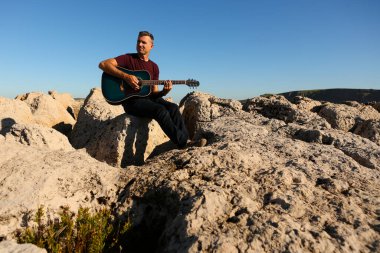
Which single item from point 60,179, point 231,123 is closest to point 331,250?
point 60,179

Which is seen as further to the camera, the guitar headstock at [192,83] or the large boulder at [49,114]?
the large boulder at [49,114]

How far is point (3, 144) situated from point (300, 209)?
4.85 m

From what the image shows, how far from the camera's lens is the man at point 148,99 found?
22.0 feet

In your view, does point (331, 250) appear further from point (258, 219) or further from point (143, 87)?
point (143, 87)

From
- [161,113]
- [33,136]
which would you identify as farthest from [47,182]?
[161,113]

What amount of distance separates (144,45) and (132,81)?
979mm

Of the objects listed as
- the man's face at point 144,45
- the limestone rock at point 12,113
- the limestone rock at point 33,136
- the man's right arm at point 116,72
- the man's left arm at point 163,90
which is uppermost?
the man's face at point 144,45

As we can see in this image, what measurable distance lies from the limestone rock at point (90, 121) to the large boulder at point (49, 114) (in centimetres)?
163

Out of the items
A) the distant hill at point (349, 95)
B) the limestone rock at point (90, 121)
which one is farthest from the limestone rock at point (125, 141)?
the distant hill at point (349, 95)

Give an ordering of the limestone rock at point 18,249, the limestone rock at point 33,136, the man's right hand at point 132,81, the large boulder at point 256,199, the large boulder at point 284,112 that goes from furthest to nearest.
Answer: the large boulder at point 284,112, the man's right hand at point 132,81, the limestone rock at point 33,136, the large boulder at point 256,199, the limestone rock at point 18,249

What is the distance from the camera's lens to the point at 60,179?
4543 millimetres

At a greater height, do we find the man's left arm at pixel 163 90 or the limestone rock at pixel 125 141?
the man's left arm at pixel 163 90

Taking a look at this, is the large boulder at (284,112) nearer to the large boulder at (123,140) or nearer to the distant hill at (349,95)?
the large boulder at (123,140)

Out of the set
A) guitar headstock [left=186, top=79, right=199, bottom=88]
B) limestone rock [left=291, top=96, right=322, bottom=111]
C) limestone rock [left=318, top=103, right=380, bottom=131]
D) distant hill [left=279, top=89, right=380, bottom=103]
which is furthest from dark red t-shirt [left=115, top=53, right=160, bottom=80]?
distant hill [left=279, top=89, right=380, bottom=103]
